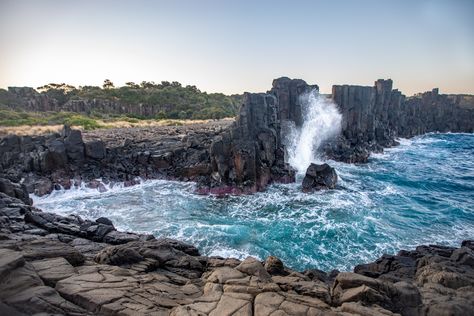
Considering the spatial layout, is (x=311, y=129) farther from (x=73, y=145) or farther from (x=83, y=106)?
(x=83, y=106)

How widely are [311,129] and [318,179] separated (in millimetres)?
17776

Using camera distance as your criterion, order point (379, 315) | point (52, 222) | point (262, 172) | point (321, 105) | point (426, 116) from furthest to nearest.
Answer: point (426, 116), point (321, 105), point (262, 172), point (52, 222), point (379, 315)

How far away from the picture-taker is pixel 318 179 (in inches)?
996

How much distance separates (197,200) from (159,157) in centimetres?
780

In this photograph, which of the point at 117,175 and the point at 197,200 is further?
the point at 117,175

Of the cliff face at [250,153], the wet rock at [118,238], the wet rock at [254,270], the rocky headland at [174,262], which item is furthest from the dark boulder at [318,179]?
the wet rock at [254,270]

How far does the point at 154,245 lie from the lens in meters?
10.9

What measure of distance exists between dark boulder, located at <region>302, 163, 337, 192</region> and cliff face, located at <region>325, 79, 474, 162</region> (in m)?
14.5

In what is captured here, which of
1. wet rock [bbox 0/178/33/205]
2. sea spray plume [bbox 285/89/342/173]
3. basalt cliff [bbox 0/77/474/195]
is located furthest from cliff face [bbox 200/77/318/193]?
wet rock [bbox 0/178/33/205]

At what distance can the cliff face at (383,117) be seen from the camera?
4446 cm

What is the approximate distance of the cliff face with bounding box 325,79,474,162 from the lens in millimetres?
44459

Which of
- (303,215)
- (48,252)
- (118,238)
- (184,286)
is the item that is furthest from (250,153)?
(48,252)

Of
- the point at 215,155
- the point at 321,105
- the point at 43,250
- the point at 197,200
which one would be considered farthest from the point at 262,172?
the point at 321,105

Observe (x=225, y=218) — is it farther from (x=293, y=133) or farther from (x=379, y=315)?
(x=293, y=133)
